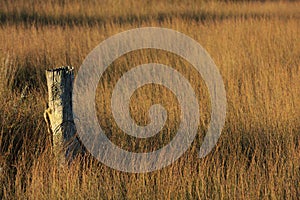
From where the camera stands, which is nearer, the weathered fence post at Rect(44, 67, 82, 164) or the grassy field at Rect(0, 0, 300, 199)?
the grassy field at Rect(0, 0, 300, 199)

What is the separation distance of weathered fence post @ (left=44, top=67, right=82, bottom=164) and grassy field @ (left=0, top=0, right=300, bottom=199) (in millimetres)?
86

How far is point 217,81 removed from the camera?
5223 mm

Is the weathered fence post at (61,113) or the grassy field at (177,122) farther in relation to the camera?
the weathered fence post at (61,113)

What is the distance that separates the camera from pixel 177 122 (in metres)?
4.26

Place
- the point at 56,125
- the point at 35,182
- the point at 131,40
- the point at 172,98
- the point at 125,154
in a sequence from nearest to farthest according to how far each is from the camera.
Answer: the point at 35,182 → the point at 56,125 → the point at 125,154 → the point at 172,98 → the point at 131,40

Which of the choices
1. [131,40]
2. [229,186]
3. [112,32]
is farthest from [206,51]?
[229,186]

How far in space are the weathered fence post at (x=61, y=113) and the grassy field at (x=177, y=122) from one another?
0.09m

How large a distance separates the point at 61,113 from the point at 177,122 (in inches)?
47.5

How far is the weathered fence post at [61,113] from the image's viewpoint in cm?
329

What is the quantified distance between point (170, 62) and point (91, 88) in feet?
5.33

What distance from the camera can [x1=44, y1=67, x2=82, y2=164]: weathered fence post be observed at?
329 centimetres

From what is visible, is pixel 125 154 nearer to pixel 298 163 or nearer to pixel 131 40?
pixel 298 163

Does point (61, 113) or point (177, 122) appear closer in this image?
point (61, 113)

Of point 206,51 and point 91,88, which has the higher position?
point 206,51
